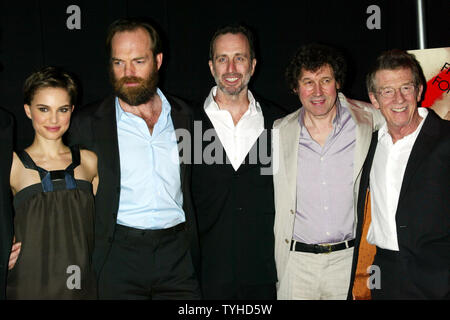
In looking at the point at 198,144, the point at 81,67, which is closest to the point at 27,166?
the point at 198,144

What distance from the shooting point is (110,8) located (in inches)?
126

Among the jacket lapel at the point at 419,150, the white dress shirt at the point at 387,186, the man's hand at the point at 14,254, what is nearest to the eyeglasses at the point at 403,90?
the white dress shirt at the point at 387,186

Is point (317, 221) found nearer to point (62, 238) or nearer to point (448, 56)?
point (62, 238)

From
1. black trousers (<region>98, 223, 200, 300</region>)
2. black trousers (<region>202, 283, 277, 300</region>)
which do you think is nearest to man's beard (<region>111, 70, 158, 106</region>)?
black trousers (<region>98, 223, 200, 300</region>)

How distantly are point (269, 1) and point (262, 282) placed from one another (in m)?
2.23

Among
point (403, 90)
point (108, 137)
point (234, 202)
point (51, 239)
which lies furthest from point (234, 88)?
point (51, 239)

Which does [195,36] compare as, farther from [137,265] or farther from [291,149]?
[137,265]

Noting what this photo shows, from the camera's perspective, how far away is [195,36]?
332 cm

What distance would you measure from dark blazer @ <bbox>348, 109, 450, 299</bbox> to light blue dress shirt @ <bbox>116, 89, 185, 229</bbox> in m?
1.17

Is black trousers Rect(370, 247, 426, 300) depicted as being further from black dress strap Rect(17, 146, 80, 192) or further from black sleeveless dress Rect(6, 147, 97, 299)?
black dress strap Rect(17, 146, 80, 192)

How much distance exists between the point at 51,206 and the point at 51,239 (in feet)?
0.52

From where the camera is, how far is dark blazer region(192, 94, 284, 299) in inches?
94.9

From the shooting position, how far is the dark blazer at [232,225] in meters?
2.41

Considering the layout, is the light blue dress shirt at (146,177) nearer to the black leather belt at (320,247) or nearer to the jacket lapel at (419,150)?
the black leather belt at (320,247)
